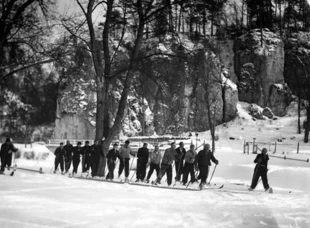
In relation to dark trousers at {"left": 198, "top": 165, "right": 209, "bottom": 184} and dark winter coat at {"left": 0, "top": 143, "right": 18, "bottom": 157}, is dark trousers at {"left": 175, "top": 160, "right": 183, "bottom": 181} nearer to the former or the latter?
dark trousers at {"left": 198, "top": 165, "right": 209, "bottom": 184}

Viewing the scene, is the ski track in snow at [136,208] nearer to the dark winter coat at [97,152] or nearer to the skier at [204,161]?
the skier at [204,161]

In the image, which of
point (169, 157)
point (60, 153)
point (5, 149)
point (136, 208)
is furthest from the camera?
point (60, 153)

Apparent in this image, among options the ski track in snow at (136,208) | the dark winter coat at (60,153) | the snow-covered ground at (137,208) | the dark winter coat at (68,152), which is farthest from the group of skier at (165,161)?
the ski track in snow at (136,208)

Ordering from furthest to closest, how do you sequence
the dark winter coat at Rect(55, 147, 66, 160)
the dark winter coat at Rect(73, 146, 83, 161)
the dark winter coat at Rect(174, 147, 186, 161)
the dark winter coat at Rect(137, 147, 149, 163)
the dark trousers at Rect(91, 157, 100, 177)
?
1. the dark winter coat at Rect(55, 147, 66, 160)
2. the dark winter coat at Rect(73, 146, 83, 161)
3. the dark winter coat at Rect(137, 147, 149, 163)
4. the dark winter coat at Rect(174, 147, 186, 161)
5. the dark trousers at Rect(91, 157, 100, 177)

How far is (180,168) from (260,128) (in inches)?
1293

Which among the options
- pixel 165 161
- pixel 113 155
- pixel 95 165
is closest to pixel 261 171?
pixel 165 161

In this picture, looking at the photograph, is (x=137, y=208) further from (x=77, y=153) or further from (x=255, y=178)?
(x=77, y=153)

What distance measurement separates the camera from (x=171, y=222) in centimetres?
680

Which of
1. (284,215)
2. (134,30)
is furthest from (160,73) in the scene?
(284,215)

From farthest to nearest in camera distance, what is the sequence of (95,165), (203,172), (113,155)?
(113,155) < (95,165) < (203,172)

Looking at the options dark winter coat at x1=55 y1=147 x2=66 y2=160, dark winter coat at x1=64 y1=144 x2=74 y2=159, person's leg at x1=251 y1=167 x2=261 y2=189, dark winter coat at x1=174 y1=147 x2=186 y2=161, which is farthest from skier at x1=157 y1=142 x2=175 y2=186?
dark winter coat at x1=55 y1=147 x2=66 y2=160

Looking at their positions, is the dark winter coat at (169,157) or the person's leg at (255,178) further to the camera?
the dark winter coat at (169,157)

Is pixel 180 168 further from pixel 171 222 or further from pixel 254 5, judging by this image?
pixel 254 5

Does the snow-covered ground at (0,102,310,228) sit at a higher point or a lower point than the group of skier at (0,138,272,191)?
lower
